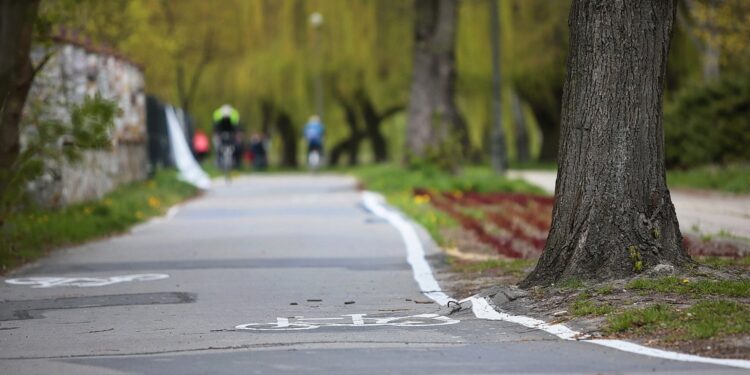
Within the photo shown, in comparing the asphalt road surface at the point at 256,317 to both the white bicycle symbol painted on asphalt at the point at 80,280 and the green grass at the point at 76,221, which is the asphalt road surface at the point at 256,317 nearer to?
the white bicycle symbol painted on asphalt at the point at 80,280

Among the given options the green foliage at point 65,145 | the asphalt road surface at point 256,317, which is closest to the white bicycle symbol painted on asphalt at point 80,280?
the asphalt road surface at point 256,317

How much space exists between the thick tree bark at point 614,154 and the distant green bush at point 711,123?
2358cm

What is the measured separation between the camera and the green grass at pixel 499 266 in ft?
46.3

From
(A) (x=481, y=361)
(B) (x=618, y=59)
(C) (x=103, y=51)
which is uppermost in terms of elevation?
(C) (x=103, y=51)

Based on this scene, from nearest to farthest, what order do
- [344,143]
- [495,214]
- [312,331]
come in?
[312,331], [495,214], [344,143]

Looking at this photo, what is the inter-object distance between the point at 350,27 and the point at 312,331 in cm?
3389

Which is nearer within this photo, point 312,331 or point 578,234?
point 312,331

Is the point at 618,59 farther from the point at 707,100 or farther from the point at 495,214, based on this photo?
the point at 707,100

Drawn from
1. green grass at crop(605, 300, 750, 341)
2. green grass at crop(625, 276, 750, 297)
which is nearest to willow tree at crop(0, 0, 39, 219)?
green grass at crop(625, 276, 750, 297)

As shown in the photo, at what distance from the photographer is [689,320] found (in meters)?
9.58

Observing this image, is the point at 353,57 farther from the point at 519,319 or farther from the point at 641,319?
the point at 641,319

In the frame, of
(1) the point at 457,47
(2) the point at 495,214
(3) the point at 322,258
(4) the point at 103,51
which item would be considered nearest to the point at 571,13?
(3) the point at 322,258

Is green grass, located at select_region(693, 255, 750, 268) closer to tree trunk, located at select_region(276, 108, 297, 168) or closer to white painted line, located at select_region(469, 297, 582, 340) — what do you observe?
white painted line, located at select_region(469, 297, 582, 340)

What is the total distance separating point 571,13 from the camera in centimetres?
1193
